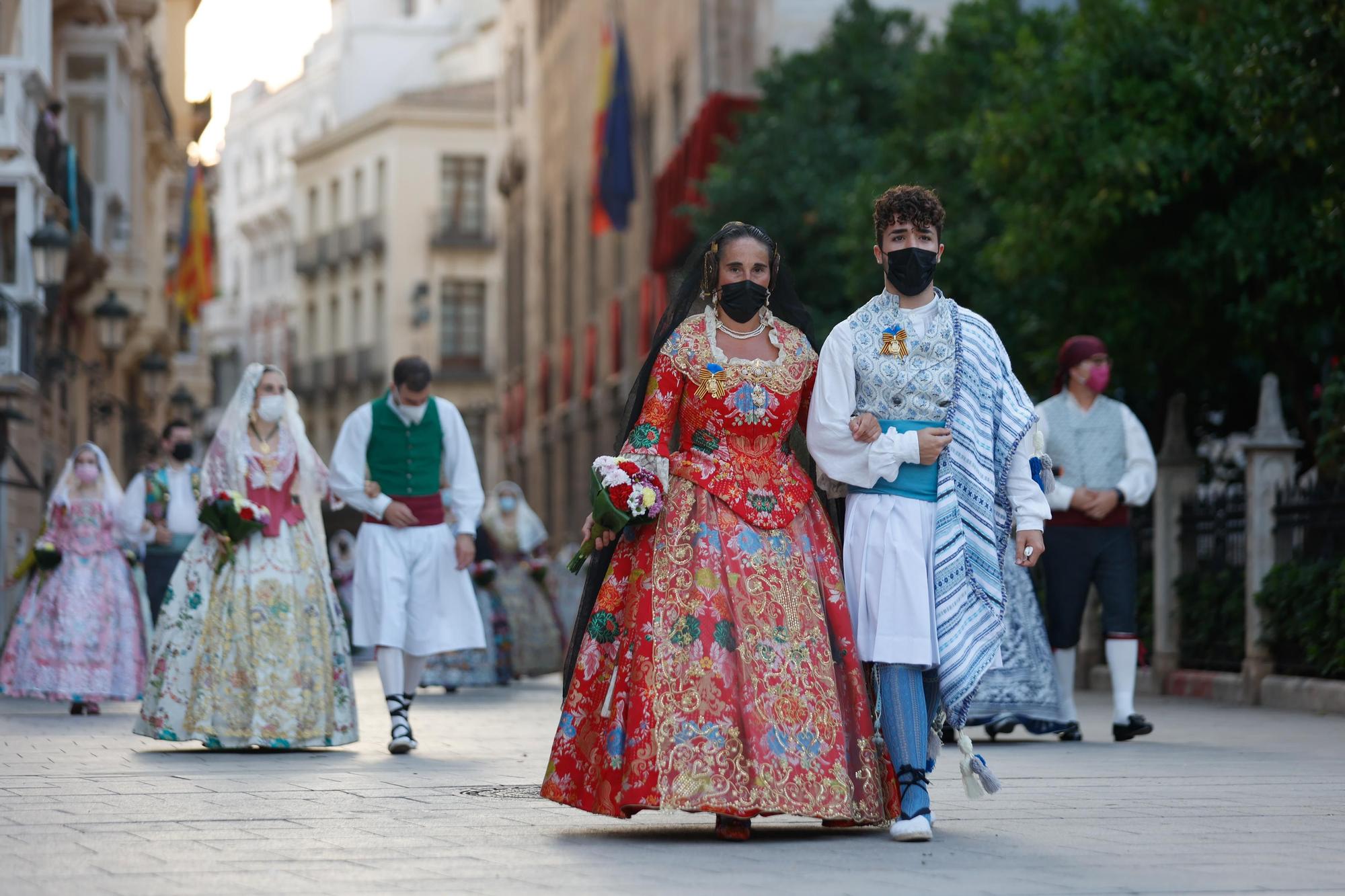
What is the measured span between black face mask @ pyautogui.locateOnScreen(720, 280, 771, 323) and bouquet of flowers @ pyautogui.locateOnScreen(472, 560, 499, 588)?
10494 mm

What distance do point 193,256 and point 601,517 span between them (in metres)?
41.4

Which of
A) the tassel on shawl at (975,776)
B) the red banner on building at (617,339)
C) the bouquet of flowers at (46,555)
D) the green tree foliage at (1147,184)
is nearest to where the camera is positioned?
the tassel on shawl at (975,776)

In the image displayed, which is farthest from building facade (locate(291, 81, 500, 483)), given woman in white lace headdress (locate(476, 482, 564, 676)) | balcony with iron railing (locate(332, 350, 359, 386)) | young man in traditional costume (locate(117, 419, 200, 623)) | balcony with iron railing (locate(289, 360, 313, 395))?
young man in traditional costume (locate(117, 419, 200, 623))

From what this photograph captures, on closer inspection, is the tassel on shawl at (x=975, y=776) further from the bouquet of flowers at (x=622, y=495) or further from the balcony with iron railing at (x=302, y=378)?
the balcony with iron railing at (x=302, y=378)

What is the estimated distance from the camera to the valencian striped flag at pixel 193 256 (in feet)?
154

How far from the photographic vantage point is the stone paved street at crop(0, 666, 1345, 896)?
6223 mm

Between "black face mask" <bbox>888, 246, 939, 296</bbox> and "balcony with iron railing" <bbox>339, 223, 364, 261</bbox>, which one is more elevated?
"balcony with iron railing" <bbox>339, 223, 364, 261</bbox>

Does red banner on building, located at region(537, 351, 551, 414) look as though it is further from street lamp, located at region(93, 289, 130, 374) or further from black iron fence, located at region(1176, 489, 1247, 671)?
black iron fence, located at region(1176, 489, 1247, 671)

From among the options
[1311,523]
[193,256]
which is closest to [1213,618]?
[1311,523]

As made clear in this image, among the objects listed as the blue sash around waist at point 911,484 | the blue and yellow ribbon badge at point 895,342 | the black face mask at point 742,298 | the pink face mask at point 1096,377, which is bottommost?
the blue sash around waist at point 911,484

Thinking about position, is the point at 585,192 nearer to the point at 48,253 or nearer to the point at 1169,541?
the point at 48,253

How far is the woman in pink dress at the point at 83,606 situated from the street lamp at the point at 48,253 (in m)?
7.04

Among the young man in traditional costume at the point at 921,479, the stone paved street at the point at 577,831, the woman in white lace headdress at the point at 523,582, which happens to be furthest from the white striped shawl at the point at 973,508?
the woman in white lace headdress at the point at 523,582

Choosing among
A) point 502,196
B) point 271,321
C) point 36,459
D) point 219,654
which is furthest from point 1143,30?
point 271,321
